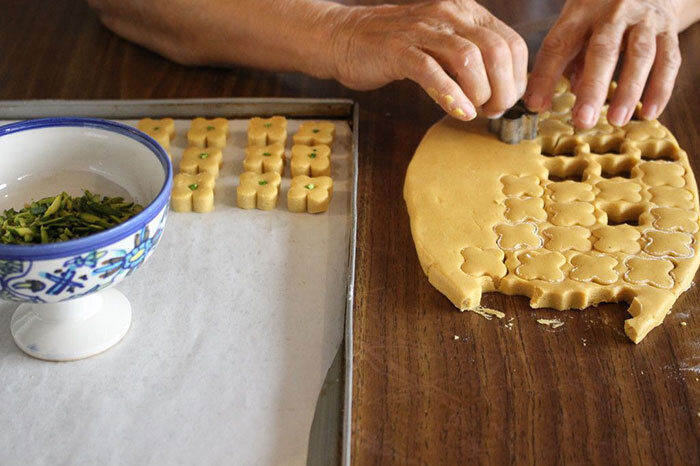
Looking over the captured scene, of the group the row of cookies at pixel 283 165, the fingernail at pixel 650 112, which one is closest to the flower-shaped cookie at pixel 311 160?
the row of cookies at pixel 283 165

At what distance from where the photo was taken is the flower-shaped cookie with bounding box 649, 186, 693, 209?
0.95 meters

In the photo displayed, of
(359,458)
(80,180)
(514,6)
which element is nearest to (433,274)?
(359,458)

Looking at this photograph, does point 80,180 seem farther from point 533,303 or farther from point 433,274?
point 533,303

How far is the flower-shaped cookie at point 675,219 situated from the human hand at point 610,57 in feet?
0.58

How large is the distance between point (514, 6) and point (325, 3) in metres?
0.45

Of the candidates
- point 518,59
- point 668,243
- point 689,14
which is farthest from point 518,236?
point 689,14

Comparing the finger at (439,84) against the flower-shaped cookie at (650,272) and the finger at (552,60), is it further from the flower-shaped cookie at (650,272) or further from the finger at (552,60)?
the flower-shaped cookie at (650,272)

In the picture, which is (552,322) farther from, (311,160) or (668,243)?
(311,160)

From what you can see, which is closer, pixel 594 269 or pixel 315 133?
pixel 594 269

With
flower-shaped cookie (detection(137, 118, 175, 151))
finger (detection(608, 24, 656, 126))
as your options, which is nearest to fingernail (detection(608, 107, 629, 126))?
finger (detection(608, 24, 656, 126))

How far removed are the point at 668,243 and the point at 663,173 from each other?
0.16 m

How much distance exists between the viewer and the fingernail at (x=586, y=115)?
3.42 feet

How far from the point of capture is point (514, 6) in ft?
4.83

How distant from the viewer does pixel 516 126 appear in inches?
41.8
